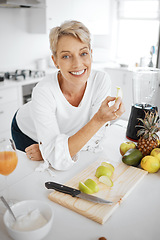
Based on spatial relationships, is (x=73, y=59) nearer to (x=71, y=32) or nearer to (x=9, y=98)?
(x=71, y=32)

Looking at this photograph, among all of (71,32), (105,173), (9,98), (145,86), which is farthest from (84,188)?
(9,98)

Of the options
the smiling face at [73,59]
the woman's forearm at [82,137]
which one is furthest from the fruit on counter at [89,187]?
the smiling face at [73,59]

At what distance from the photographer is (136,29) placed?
4.42 metres

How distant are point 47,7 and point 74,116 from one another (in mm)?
2458

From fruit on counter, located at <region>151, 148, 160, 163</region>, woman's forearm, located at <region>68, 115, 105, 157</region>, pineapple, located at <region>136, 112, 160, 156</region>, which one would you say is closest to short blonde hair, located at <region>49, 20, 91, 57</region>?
woman's forearm, located at <region>68, 115, 105, 157</region>

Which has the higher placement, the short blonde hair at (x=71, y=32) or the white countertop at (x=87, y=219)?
the short blonde hair at (x=71, y=32)

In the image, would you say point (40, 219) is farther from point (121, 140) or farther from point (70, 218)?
point (121, 140)

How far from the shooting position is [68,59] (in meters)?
1.22

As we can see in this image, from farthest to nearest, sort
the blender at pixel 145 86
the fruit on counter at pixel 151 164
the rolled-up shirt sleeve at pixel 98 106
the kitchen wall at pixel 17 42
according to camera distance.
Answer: the kitchen wall at pixel 17 42 < the blender at pixel 145 86 < the rolled-up shirt sleeve at pixel 98 106 < the fruit on counter at pixel 151 164

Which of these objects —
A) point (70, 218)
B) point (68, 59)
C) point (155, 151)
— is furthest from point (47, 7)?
point (70, 218)

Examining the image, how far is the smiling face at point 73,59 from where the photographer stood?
1.19 metres

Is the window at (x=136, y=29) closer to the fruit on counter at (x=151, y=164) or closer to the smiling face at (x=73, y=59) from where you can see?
the smiling face at (x=73, y=59)

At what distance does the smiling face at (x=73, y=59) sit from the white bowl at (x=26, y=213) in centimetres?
66

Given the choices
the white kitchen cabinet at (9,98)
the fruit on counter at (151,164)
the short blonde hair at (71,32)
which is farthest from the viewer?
the white kitchen cabinet at (9,98)
